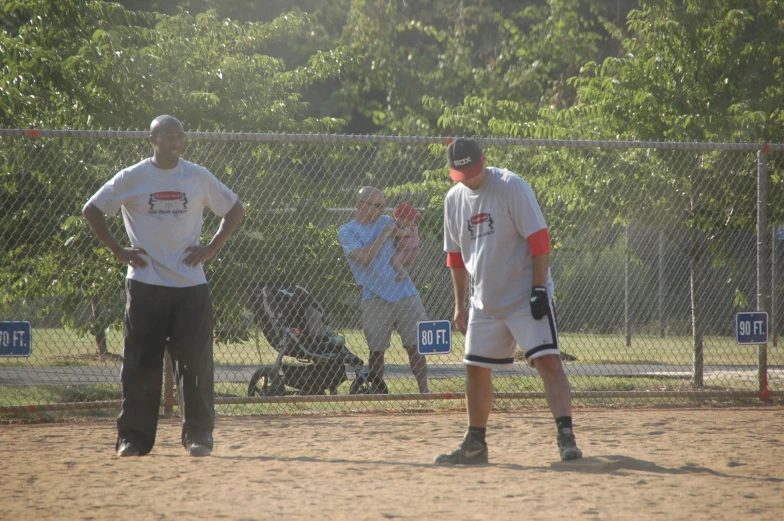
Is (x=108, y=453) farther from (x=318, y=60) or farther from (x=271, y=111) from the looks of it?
(x=318, y=60)

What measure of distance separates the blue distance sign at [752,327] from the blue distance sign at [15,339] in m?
5.89

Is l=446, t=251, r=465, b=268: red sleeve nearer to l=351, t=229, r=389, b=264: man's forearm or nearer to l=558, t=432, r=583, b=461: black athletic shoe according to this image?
l=558, t=432, r=583, b=461: black athletic shoe

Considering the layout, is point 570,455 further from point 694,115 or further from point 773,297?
point 694,115

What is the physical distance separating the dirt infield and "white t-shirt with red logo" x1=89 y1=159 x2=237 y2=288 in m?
1.12

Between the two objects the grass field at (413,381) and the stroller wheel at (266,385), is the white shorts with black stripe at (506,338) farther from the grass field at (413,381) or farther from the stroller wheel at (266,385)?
the stroller wheel at (266,385)

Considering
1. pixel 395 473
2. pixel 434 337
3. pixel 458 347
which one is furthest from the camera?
pixel 458 347

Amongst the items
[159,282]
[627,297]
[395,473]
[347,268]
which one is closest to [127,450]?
[159,282]

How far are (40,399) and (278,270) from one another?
258 centimetres

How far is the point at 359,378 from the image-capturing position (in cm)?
790

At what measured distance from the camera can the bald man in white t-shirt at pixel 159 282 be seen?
526cm

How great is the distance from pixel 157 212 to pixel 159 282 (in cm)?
41

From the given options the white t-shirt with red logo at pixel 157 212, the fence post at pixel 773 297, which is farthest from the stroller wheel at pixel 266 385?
the fence post at pixel 773 297

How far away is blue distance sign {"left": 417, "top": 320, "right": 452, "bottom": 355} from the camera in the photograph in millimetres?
7254

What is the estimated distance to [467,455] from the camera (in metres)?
5.25
